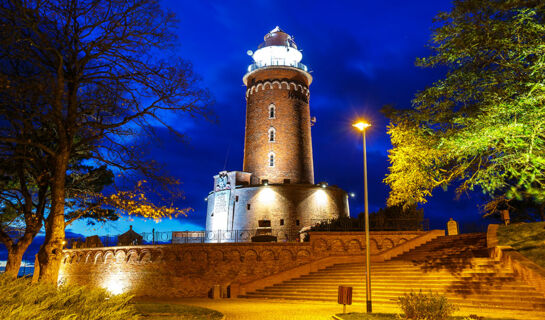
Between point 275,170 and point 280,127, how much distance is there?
431 cm

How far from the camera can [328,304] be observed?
16125 mm

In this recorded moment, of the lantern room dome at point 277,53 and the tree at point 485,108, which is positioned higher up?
the lantern room dome at point 277,53

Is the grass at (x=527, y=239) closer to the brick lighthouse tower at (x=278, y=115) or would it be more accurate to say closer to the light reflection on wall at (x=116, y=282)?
the brick lighthouse tower at (x=278, y=115)

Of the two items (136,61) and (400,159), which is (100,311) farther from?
(400,159)

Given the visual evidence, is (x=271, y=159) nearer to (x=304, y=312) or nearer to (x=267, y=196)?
(x=267, y=196)

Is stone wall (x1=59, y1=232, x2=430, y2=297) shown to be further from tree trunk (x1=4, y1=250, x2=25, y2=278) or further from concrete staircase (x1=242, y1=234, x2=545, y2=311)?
tree trunk (x1=4, y1=250, x2=25, y2=278)

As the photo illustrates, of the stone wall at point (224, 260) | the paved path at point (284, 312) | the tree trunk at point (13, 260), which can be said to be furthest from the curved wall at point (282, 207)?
the tree trunk at point (13, 260)

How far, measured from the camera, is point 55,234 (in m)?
10.8

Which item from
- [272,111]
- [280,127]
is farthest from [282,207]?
[272,111]

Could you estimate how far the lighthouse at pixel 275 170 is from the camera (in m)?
33.2

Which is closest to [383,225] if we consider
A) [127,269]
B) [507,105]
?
[507,105]

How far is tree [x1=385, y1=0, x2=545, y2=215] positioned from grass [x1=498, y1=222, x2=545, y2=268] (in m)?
3.89

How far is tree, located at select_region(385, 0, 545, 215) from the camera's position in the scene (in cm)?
1071

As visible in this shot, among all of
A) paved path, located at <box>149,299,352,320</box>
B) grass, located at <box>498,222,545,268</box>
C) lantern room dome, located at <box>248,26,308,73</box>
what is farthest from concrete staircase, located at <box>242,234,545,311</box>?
lantern room dome, located at <box>248,26,308,73</box>
